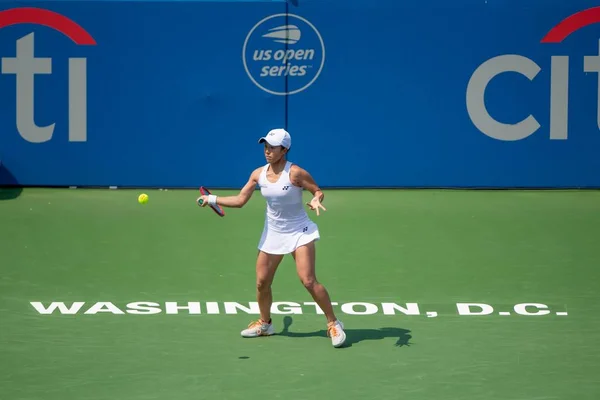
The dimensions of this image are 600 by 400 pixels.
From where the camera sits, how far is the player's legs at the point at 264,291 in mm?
10812

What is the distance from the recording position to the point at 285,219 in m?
10.9

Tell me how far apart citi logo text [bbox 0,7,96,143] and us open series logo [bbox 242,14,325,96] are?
256 cm

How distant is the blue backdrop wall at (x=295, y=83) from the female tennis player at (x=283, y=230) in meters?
8.21

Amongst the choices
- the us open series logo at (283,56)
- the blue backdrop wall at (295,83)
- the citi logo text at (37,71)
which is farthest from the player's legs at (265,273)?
the citi logo text at (37,71)

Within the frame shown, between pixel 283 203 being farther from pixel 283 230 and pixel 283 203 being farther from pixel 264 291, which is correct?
pixel 264 291

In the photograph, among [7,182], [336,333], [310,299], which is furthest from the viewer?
[7,182]

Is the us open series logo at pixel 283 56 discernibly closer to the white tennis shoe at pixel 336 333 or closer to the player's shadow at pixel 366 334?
the player's shadow at pixel 366 334

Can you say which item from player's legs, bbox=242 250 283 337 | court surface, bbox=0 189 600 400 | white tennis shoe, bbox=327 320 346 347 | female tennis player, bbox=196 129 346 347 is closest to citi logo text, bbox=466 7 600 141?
court surface, bbox=0 189 600 400

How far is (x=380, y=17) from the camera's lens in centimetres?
1900

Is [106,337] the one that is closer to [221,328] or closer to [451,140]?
[221,328]

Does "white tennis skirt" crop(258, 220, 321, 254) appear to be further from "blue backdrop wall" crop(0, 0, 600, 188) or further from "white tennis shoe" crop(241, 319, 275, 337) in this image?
"blue backdrop wall" crop(0, 0, 600, 188)

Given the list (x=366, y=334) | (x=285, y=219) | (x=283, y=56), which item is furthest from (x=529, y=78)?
(x=285, y=219)

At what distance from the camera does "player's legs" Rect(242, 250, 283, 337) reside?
10812 mm

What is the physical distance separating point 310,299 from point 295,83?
23.4ft
